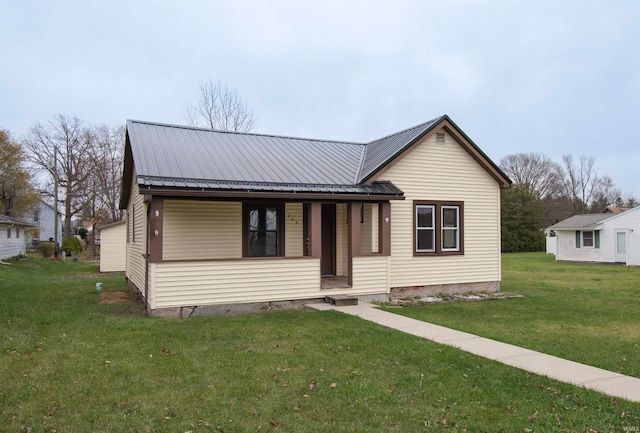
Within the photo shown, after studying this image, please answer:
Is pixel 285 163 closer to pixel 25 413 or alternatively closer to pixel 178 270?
pixel 178 270

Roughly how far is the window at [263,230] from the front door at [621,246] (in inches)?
992

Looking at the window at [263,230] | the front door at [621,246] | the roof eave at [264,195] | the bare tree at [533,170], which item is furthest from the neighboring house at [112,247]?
the bare tree at [533,170]

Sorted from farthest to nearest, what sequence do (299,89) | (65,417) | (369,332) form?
(299,89)
(369,332)
(65,417)

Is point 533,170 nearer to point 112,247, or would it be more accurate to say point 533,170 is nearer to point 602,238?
point 602,238

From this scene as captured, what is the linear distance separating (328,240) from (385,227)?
225 centimetres

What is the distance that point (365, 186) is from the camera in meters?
11.9

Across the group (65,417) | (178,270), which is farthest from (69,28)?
(65,417)

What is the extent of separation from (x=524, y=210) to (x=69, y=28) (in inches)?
1610

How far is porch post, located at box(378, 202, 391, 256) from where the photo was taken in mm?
11695

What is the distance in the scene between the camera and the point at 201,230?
1153 centimetres

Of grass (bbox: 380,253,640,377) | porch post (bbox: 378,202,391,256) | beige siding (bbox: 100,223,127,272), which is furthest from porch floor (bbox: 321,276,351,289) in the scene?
beige siding (bbox: 100,223,127,272)

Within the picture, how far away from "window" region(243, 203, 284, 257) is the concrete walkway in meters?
3.52

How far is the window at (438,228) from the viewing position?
1279 cm

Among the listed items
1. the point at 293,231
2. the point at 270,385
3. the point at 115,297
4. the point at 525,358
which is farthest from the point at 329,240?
the point at 270,385
